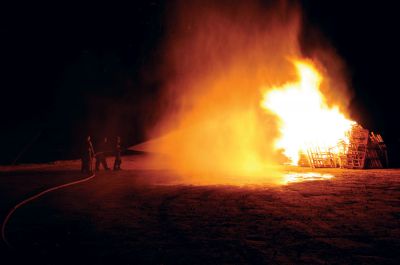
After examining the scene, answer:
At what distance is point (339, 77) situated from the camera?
30.7 metres

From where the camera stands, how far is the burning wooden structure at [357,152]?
1792cm

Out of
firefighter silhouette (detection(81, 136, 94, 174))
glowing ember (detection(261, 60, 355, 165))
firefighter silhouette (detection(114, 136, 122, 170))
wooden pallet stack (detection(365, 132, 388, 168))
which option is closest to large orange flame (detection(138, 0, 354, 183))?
glowing ember (detection(261, 60, 355, 165))

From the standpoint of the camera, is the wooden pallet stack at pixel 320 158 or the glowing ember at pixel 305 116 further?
the glowing ember at pixel 305 116

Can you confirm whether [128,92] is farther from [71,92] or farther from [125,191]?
[125,191]

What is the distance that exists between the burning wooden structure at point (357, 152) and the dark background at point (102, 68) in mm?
9410

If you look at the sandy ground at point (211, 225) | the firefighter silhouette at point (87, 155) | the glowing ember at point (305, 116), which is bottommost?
the sandy ground at point (211, 225)

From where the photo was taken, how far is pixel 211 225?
7.66 m

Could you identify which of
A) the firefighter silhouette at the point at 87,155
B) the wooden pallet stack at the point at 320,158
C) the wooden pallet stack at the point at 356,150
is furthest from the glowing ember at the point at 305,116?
the firefighter silhouette at the point at 87,155

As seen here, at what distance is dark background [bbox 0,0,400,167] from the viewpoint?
89.5 ft

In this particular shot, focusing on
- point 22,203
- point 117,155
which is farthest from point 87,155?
point 22,203

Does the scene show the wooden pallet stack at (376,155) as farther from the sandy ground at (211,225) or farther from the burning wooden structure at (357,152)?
the sandy ground at (211,225)

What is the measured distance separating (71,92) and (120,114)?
4.37 meters

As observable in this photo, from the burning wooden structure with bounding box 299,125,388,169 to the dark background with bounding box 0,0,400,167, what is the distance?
30.9ft

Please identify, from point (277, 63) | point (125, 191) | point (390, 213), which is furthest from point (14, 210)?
point (277, 63)
